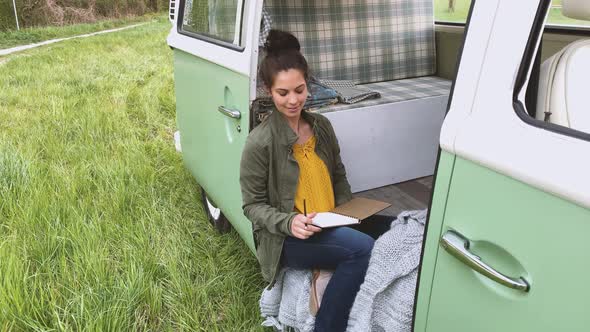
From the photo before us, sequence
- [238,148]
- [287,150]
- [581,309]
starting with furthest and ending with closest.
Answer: [238,148] → [287,150] → [581,309]

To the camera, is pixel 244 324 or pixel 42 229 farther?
pixel 42 229

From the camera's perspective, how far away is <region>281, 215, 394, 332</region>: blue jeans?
1.75m

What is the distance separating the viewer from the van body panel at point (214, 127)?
7.39 feet

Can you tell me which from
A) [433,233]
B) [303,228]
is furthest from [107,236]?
[433,233]

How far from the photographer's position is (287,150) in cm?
187

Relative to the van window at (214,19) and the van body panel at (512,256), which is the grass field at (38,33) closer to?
the van window at (214,19)

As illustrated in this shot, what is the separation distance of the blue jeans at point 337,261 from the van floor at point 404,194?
763mm

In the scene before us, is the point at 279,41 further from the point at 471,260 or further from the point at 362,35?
the point at 471,260

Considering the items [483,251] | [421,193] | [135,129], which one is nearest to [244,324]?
[421,193]

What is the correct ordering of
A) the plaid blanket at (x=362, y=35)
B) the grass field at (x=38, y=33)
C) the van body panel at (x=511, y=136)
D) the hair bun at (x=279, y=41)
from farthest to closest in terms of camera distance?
1. the grass field at (x=38, y=33)
2. the plaid blanket at (x=362, y=35)
3. the hair bun at (x=279, y=41)
4. the van body panel at (x=511, y=136)

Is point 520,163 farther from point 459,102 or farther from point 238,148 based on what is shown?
point 238,148

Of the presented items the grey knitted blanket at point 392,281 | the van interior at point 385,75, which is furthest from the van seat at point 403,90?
the grey knitted blanket at point 392,281

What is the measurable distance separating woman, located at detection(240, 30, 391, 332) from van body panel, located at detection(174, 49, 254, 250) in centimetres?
27

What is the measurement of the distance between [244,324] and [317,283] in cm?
63
